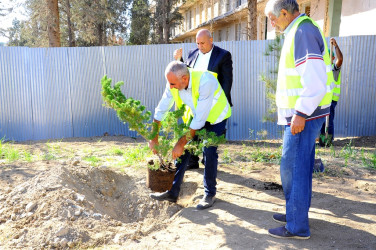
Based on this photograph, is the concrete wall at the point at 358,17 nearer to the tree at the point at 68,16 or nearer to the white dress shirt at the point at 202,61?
the white dress shirt at the point at 202,61

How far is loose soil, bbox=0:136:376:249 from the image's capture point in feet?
9.45

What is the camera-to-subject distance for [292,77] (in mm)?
2598

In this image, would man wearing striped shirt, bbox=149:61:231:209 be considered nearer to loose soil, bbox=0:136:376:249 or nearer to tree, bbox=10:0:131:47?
loose soil, bbox=0:136:376:249

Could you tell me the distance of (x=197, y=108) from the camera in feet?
10.7

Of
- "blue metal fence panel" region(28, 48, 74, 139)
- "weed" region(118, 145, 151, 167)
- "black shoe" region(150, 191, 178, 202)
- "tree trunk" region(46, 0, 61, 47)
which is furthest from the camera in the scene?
"tree trunk" region(46, 0, 61, 47)

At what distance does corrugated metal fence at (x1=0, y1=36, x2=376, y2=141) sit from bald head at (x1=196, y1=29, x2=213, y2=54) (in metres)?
3.43

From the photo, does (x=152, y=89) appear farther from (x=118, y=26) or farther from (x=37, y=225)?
(x=118, y=26)

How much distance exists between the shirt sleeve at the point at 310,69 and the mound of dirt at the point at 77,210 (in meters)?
1.84

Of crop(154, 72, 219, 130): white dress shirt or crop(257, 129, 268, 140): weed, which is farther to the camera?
crop(257, 129, 268, 140): weed

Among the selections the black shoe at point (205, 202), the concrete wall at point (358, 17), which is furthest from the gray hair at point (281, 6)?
the concrete wall at point (358, 17)

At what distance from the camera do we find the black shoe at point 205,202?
11.5 feet

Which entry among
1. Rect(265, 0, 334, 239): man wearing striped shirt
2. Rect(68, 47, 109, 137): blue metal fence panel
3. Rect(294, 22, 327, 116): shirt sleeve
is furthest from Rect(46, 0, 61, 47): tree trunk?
Rect(294, 22, 327, 116): shirt sleeve

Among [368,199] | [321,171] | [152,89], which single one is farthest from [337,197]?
[152,89]

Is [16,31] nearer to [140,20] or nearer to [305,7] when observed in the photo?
[140,20]
